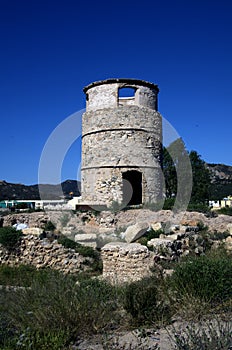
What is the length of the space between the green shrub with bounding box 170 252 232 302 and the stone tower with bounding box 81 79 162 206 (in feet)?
35.0

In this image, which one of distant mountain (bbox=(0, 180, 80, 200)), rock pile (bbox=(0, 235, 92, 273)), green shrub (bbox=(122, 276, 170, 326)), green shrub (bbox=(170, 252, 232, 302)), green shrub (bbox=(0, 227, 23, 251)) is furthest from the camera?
distant mountain (bbox=(0, 180, 80, 200))

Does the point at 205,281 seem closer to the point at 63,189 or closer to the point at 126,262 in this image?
the point at 126,262

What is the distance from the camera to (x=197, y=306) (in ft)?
13.9

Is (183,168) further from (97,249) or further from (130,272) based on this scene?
(130,272)

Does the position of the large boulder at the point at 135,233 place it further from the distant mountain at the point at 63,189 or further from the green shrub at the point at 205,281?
the distant mountain at the point at 63,189

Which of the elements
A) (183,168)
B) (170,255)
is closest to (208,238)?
(170,255)

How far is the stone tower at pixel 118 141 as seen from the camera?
51.1 ft

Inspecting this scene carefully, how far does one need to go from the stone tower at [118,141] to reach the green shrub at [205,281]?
1066 centimetres

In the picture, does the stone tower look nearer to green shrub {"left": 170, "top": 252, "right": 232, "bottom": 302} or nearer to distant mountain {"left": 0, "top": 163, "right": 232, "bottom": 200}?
distant mountain {"left": 0, "top": 163, "right": 232, "bottom": 200}

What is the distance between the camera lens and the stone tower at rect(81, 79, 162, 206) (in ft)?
51.1

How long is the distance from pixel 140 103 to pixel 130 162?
9.59ft

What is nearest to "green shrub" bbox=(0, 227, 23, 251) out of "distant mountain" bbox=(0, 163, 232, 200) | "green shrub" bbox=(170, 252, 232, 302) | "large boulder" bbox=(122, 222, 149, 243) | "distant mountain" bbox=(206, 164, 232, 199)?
"large boulder" bbox=(122, 222, 149, 243)

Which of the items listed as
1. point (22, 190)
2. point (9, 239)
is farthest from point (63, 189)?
point (9, 239)

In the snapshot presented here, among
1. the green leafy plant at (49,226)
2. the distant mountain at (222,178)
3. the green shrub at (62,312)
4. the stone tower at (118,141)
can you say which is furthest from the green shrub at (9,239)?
the distant mountain at (222,178)
